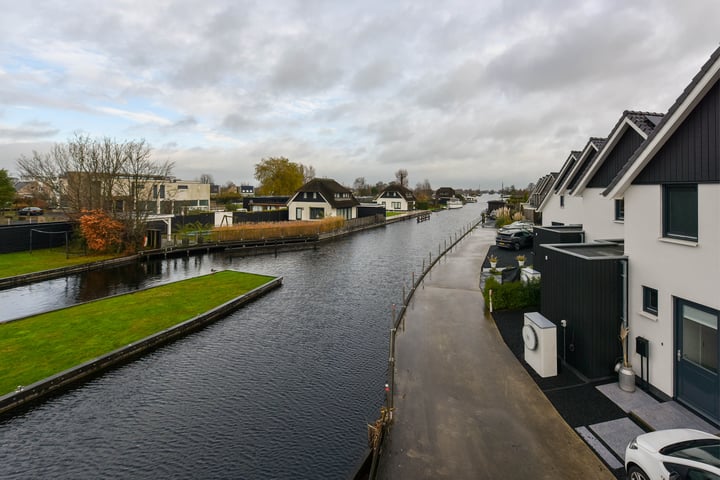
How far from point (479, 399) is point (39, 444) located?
9692 mm

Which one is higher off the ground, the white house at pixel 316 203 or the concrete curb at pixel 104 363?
the white house at pixel 316 203

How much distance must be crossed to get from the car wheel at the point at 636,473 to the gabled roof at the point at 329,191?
2048 inches

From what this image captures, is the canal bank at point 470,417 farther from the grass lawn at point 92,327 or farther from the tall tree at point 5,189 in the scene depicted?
the tall tree at point 5,189

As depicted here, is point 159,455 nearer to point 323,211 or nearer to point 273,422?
point 273,422

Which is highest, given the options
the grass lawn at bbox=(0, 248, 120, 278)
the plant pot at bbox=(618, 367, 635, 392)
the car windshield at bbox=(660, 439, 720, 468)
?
the grass lawn at bbox=(0, 248, 120, 278)

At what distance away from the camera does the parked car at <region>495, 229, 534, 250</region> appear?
31.5 metres

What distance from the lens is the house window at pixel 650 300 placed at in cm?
905

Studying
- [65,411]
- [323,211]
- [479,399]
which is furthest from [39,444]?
[323,211]

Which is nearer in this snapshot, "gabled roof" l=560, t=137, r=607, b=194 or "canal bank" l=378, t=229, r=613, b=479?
"canal bank" l=378, t=229, r=613, b=479

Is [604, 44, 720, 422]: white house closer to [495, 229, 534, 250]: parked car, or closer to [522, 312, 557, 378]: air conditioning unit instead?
[522, 312, 557, 378]: air conditioning unit

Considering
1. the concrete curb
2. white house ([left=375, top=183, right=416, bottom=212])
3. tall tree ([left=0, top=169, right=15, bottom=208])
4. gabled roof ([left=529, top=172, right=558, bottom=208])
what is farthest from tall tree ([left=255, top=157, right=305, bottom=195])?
the concrete curb

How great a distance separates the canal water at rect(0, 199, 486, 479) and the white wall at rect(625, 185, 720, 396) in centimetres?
636

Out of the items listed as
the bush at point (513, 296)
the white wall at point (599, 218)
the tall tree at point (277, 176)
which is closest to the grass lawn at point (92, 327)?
the bush at point (513, 296)

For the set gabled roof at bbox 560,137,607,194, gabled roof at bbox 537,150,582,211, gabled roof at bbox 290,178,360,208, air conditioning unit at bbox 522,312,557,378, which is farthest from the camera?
gabled roof at bbox 290,178,360,208
